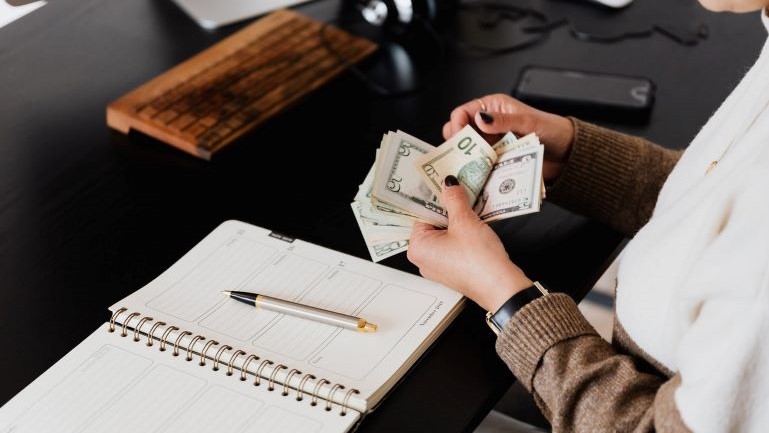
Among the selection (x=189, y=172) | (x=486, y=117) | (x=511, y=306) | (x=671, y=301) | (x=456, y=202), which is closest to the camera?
(x=671, y=301)

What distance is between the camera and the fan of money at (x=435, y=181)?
1211 millimetres

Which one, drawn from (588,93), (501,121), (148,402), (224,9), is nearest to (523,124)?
(501,121)

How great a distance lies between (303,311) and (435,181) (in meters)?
0.26

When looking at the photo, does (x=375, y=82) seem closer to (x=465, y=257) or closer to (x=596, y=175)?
(x=596, y=175)

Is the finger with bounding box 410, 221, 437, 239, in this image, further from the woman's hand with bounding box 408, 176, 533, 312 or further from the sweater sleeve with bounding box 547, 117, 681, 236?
the sweater sleeve with bounding box 547, 117, 681, 236

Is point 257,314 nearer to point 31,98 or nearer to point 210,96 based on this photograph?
point 210,96

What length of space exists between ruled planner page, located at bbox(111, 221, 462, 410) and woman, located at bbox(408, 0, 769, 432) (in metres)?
0.06

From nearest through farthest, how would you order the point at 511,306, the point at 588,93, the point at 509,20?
the point at 511,306 → the point at 588,93 → the point at 509,20

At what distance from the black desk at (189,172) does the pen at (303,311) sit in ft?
0.29

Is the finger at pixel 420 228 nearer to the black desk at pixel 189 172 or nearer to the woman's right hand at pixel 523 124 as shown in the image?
the black desk at pixel 189 172

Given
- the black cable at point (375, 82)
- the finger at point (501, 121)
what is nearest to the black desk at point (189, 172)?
the black cable at point (375, 82)

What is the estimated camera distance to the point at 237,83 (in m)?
1.60

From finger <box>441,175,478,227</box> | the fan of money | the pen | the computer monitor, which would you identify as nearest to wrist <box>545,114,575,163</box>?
the fan of money

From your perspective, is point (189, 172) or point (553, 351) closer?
point (553, 351)
